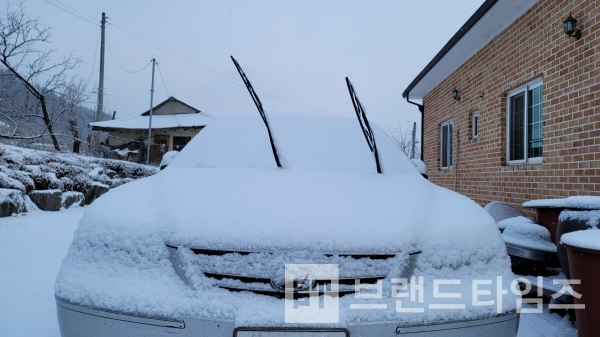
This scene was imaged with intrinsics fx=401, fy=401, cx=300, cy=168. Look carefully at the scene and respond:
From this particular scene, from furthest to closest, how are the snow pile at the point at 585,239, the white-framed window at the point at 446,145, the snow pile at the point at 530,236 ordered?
the white-framed window at the point at 446,145, the snow pile at the point at 530,236, the snow pile at the point at 585,239

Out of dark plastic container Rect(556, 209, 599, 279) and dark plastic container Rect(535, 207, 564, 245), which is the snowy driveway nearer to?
dark plastic container Rect(556, 209, 599, 279)

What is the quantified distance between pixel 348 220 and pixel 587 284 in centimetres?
153

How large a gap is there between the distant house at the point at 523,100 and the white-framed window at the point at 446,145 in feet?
0.31

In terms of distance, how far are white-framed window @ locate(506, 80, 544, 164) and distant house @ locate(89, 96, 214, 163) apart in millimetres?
22397

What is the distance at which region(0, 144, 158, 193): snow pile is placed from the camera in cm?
709

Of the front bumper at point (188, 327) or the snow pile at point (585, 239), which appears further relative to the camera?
the snow pile at point (585, 239)

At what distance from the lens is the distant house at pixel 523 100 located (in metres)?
3.71

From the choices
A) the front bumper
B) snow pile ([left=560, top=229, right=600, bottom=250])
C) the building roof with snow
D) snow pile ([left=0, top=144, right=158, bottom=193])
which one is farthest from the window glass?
the building roof with snow

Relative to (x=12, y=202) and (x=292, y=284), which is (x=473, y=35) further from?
(x=12, y=202)

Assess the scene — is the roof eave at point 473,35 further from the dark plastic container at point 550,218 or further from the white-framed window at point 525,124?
the dark plastic container at point 550,218

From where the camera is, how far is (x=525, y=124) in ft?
16.7

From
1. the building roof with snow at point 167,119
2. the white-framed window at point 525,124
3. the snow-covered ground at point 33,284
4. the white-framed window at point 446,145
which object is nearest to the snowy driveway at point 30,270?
the snow-covered ground at point 33,284

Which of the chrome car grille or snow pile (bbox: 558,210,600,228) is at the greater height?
snow pile (bbox: 558,210,600,228)

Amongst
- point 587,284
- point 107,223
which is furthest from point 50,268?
point 587,284
